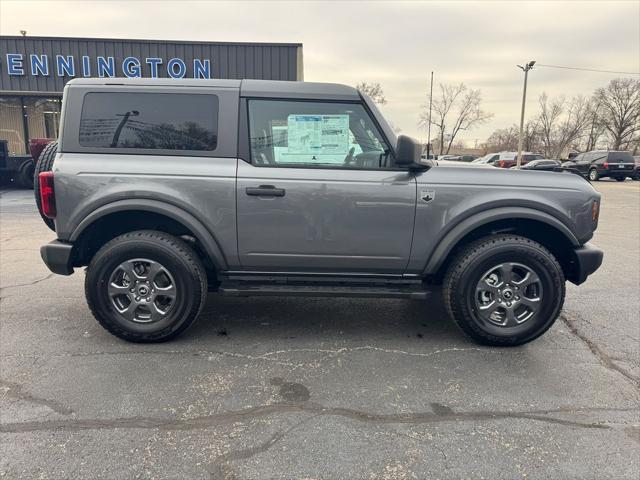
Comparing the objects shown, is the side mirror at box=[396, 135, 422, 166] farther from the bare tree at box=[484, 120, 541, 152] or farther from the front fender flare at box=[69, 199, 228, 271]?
the bare tree at box=[484, 120, 541, 152]

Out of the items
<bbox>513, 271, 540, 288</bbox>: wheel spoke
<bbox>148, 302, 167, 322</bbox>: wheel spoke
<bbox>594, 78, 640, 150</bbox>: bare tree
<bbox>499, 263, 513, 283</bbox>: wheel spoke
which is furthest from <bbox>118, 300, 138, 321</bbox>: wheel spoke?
<bbox>594, 78, 640, 150</bbox>: bare tree

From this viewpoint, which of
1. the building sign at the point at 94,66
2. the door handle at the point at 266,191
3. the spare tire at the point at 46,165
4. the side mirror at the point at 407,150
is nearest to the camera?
the side mirror at the point at 407,150

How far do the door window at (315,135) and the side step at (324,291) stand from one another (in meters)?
0.97

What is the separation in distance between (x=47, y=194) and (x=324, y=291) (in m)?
2.24

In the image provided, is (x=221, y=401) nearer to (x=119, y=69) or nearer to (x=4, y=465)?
(x=4, y=465)

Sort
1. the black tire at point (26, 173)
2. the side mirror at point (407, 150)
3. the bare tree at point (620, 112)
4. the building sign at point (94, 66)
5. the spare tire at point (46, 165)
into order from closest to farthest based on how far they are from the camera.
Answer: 1. the side mirror at point (407, 150)
2. the spare tire at point (46, 165)
3. the black tire at point (26, 173)
4. the building sign at point (94, 66)
5. the bare tree at point (620, 112)

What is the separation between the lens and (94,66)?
16719mm

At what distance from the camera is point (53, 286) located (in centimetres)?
483

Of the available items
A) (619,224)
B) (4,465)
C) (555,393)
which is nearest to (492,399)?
(555,393)

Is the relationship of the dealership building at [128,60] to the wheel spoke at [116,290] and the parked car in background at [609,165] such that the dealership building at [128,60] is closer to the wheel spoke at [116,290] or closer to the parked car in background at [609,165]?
the wheel spoke at [116,290]

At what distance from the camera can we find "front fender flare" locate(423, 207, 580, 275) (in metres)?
3.25

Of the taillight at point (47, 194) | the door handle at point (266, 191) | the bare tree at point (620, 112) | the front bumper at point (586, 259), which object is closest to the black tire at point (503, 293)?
the front bumper at point (586, 259)

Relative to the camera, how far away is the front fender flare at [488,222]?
10.7 ft

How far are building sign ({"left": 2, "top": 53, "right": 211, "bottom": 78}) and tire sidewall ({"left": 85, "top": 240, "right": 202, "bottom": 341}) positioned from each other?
15.0 m
